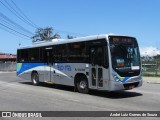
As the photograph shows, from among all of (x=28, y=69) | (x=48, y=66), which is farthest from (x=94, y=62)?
(x=28, y=69)

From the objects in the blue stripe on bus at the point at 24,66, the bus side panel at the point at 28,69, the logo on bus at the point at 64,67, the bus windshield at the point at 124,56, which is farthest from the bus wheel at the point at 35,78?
the bus windshield at the point at 124,56

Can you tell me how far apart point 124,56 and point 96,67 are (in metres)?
1.42

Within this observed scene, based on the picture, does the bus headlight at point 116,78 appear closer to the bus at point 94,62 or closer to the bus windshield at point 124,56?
the bus at point 94,62

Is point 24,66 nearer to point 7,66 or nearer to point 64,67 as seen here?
point 64,67

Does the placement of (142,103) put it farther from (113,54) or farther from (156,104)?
(113,54)

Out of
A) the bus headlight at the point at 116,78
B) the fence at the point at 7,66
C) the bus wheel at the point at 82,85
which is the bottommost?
the bus wheel at the point at 82,85

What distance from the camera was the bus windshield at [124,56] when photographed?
14.7 metres

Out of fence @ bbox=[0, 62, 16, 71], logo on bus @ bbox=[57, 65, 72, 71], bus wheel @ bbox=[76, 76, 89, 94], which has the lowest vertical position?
bus wheel @ bbox=[76, 76, 89, 94]

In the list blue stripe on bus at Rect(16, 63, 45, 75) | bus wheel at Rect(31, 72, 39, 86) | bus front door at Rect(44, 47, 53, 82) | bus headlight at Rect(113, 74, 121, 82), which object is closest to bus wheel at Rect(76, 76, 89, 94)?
bus headlight at Rect(113, 74, 121, 82)

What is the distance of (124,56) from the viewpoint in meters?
15.0

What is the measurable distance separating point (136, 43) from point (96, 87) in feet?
9.70

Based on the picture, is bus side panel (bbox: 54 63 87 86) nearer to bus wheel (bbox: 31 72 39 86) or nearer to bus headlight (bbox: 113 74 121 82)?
bus headlight (bbox: 113 74 121 82)

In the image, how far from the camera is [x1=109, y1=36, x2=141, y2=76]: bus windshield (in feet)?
48.3

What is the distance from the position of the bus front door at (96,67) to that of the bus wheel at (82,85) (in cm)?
73
